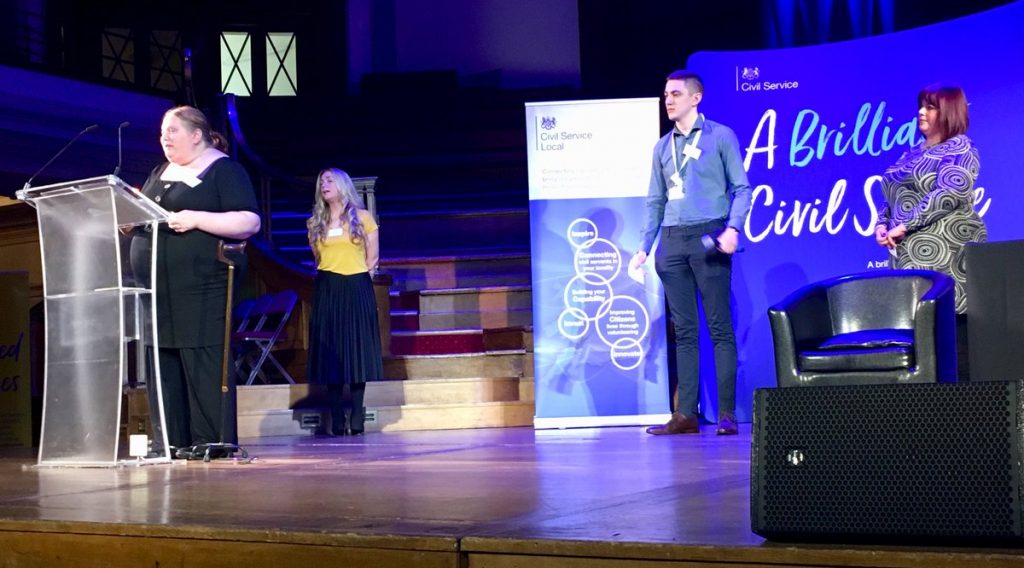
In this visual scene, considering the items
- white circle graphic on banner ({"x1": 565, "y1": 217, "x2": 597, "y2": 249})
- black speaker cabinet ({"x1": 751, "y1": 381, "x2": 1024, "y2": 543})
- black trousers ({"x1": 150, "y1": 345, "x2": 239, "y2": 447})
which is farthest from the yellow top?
black speaker cabinet ({"x1": 751, "y1": 381, "x2": 1024, "y2": 543})

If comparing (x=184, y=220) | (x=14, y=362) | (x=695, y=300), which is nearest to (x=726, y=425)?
(x=695, y=300)

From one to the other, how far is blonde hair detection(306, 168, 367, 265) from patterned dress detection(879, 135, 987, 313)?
9.55ft

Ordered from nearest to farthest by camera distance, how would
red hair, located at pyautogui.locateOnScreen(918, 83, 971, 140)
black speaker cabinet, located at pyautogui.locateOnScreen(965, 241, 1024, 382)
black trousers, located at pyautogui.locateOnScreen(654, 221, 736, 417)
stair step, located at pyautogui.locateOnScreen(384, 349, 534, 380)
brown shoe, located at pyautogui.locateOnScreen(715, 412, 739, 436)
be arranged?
black speaker cabinet, located at pyautogui.locateOnScreen(965, 241, 1024, 382)
red hair, located at pyautogui.locateOnScreen(918, 83, 971, 140)
brown shoe, located at pyautogui.locateOnScreen(715, 412, 739, 436)
black trousers, located at pyautogui.locateOnScreen(654, 221, 736, 417)
stair step, located at pyautogui.locateOnScreen(384, 349, 534, 380)

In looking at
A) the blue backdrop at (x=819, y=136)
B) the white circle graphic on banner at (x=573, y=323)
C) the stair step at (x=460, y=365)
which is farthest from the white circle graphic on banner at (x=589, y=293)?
the stair step at (x=460, y=365)

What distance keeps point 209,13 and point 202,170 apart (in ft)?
35.1

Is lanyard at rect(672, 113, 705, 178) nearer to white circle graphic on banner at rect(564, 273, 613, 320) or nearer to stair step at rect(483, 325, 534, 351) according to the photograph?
white circle graphic on banner at rect(564, 273, 613, 320)

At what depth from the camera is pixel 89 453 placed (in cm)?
393

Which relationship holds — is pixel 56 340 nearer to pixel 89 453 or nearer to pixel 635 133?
pixel 89 453

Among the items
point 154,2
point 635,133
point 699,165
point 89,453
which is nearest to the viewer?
point 89,453

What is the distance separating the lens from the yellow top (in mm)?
6703

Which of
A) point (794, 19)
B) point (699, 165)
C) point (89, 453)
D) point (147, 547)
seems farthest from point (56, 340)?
point (794, 19)

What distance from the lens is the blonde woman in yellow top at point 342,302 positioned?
6.68m

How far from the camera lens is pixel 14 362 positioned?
21.7 ft

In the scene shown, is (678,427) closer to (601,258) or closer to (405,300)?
(601,258)
